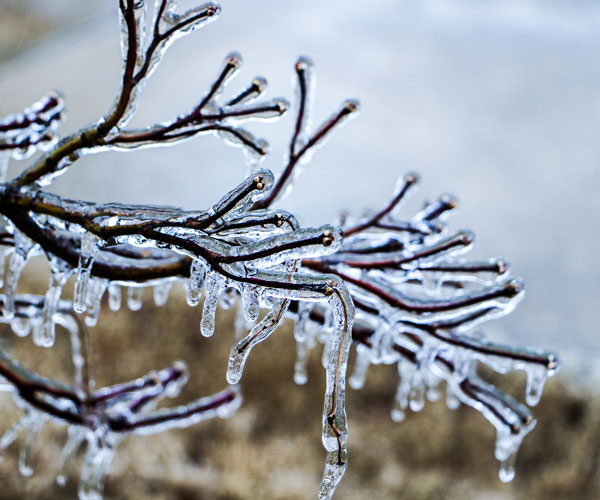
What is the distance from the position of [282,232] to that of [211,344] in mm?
1846

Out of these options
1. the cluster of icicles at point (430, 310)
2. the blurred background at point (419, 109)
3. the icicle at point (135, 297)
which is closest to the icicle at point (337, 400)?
the cluster of icicles at point (430, 310)

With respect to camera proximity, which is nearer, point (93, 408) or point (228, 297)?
point (228, 297)

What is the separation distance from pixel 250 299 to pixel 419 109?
297cm

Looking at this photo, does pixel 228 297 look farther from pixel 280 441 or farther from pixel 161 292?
pixel 280 441

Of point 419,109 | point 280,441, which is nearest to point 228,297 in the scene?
point 280,441

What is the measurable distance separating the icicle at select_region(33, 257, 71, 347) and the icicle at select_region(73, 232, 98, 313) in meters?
0.03

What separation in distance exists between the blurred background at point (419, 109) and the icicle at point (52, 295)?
2.13 meters

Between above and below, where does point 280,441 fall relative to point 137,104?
below

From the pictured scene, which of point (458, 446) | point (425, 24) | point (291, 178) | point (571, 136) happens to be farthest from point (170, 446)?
point (425, 24)

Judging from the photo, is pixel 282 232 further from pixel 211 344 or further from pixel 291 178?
pixel 211 344

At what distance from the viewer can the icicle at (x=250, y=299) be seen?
0.24 metres

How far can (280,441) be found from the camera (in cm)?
177

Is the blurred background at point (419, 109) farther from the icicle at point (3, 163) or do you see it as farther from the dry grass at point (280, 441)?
the icicle at point (3, 163)

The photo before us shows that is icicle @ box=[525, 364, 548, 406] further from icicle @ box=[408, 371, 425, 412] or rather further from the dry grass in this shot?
the dry grass
